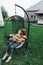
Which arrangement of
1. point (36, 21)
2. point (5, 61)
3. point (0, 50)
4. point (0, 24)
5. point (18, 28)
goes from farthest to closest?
point (36, 21), point (0, 24), point (18, 28), point (0, 50), point (5, 61)

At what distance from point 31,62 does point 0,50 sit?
1.42 m

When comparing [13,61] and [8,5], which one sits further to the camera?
[8,5]

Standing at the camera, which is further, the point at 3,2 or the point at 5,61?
the point at 3,2

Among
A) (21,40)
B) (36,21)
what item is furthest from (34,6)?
(21,40)

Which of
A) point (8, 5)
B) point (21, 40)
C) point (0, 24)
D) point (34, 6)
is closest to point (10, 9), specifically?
point (8, 5)

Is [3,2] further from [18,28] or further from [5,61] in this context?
[5,61]

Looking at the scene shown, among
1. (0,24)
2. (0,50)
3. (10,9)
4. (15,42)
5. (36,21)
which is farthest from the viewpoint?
(10,9)

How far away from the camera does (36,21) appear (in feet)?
72.0

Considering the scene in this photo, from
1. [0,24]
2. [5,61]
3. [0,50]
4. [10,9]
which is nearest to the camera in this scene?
[5,61]

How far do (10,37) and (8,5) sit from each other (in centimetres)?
1773

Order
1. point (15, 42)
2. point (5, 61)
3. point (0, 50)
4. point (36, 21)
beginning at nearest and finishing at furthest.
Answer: point (5, 61)
point (15, 42)
point (0, 50)
point (36, 21)

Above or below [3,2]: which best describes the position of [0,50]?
below

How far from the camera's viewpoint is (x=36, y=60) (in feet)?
20.4

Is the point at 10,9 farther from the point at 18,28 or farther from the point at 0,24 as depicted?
the point at 18,28
